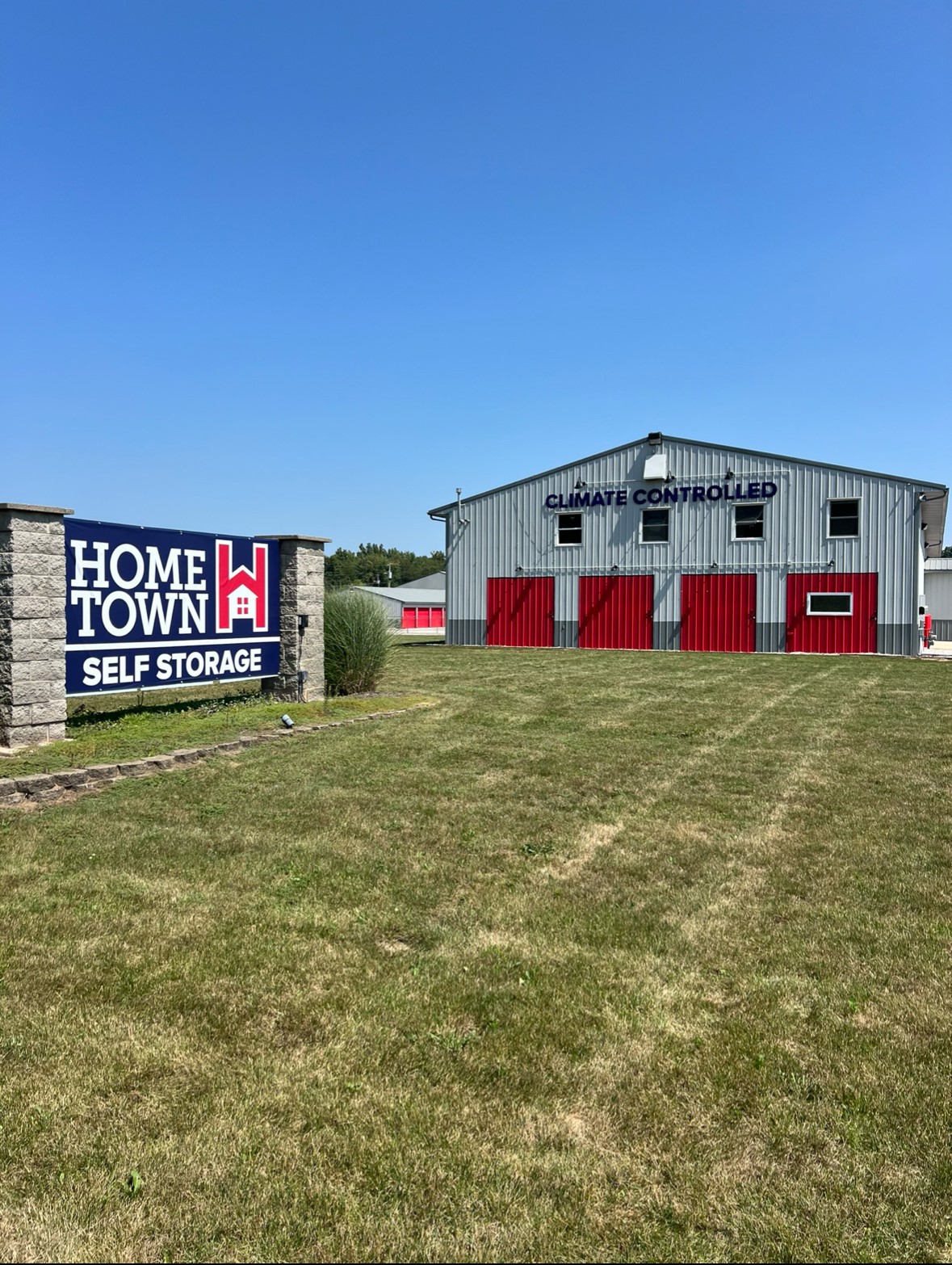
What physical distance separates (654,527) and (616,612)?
3336 mm

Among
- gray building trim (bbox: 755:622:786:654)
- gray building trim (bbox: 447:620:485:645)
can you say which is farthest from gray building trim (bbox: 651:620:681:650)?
gray building trim (bbox: 447:620:485:645)

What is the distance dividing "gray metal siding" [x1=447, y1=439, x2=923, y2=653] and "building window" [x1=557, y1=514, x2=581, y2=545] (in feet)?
0.81

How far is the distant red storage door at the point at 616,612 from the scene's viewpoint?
30.0m

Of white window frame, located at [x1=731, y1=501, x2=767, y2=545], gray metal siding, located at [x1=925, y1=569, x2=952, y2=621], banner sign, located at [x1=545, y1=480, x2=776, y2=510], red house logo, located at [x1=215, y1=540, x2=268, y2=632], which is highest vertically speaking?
banner sign, located at [x1=545, y1=480, x2=776, y2=510]

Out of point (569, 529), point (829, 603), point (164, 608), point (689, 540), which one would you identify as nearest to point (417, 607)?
point (569, 529)

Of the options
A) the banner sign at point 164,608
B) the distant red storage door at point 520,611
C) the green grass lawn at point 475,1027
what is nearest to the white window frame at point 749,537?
the distant red storage door at point 520,611

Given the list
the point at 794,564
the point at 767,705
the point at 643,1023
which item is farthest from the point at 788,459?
the point at 643,1023

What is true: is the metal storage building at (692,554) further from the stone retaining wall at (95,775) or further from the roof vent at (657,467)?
the stone retaining wall at (95,775)

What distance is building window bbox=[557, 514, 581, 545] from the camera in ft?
103

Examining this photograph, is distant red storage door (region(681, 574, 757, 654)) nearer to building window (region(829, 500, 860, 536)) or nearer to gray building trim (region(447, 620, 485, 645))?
building window (region(829, 500, 860, 536))

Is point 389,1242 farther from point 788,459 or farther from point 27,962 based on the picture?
A: point 788,459

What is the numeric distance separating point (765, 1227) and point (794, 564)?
27725 millimetres

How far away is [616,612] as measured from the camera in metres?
30.4

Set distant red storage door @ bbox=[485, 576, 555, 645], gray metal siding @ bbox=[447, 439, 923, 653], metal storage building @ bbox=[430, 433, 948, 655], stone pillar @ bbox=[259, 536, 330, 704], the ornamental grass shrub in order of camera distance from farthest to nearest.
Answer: distant red storage door @ bbox=[485, 576, 555, 645] < metal storage building @ bbox=[430, 433, 948, 655] < gray metal siding @ bbox=[447, 439, 923, 653] < the ornamental grass shrub < stone pillar @ bbox=[259, 536, 330, 704]
